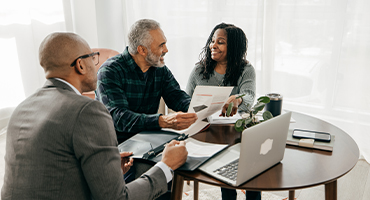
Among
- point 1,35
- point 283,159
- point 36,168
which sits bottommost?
point 283,159

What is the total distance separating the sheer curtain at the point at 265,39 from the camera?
247 centimetres

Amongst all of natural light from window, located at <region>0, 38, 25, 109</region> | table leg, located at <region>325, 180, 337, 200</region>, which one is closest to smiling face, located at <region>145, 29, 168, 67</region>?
table leg, located at <region>325, 180, 337, 200</region>

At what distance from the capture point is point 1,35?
3.16m

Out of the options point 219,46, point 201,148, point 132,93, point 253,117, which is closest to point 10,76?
point 132,93

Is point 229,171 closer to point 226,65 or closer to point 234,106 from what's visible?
point 234,106

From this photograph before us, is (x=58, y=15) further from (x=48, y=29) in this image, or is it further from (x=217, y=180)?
(x=217, y=180)

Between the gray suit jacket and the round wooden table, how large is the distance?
308 mm

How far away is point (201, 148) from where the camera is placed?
1.24m

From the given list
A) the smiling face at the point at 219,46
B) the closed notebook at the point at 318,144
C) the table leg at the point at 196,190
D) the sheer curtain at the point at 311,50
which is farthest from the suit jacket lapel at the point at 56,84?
the sheer curtain at the point at 311,50

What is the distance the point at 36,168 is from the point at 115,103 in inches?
29.3

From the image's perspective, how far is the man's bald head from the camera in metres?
0.96

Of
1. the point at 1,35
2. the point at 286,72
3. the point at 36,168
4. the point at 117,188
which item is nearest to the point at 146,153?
the point at 117,188

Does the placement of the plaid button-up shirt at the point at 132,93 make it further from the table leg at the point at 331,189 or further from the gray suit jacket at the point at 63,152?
the table leg at the point at 331,189

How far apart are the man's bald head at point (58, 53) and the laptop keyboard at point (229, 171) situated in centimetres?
62
